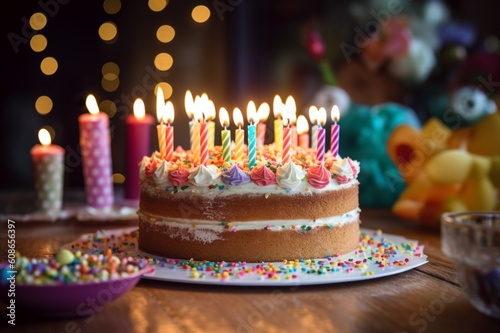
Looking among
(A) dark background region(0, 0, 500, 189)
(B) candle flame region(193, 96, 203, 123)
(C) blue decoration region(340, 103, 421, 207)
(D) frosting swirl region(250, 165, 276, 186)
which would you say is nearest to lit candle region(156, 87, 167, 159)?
(B) candle flame region(193, 96, 203, 123)

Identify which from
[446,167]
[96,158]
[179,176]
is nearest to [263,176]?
[179,176]

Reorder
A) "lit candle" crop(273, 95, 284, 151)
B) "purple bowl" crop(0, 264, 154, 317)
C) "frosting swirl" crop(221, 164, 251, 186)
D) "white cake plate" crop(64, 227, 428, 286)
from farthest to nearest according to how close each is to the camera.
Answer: "lit candle" crop(273, 95, 284, 151)
"frosting swirl" crop(221, 164, 251, 186)
"white cake plate" crop(64, 227, 428, 286)
"purple bowl" crop(0, 264, 154, 317)

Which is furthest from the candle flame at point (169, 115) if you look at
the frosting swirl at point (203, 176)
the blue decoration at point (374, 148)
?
the blue decoration at point (374, 148)

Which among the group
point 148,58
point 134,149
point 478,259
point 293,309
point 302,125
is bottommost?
point 293,309

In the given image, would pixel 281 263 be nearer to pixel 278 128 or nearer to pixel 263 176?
pixel 263 176

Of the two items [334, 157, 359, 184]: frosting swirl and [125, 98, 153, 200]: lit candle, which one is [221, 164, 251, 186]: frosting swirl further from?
[125, 98, 153, 200]: lit candle
